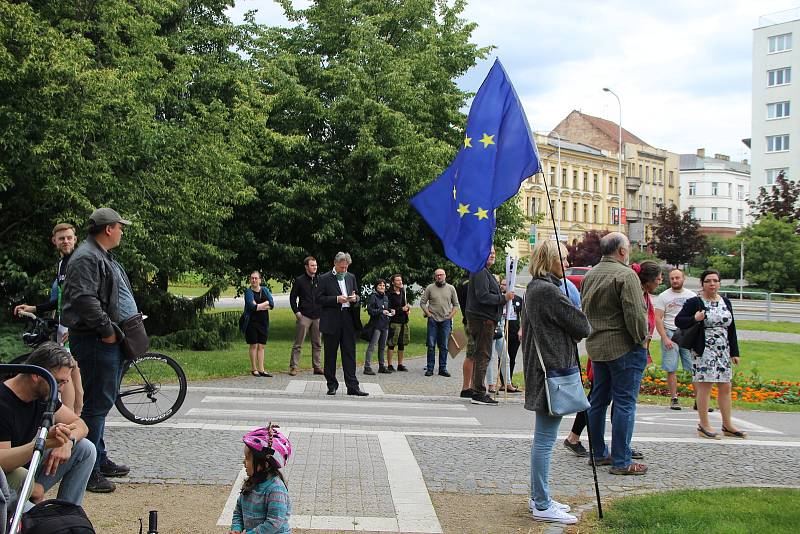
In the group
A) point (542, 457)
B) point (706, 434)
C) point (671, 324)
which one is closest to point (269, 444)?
point (542, 457)

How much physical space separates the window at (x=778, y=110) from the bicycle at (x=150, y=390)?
83973mm

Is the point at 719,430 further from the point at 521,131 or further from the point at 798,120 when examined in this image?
the point at 798,120

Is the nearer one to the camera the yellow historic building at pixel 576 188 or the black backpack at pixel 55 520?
the black backpack at pixel 55 520

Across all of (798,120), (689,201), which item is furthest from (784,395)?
(689,201)

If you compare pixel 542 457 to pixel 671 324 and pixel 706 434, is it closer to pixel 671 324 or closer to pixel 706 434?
pixel 706 434

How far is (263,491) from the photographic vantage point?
4.77 metres

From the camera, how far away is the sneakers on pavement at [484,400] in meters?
12.7

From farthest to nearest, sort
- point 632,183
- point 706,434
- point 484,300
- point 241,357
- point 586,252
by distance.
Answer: point 632,183 → point 586,252 → point 241,357 → point 484,300 → point 706,434

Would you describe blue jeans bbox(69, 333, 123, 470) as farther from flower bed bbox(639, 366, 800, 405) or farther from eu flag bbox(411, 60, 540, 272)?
flower bed bbox(639, 366, 800, 405)

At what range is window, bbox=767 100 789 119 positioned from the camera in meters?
83.3

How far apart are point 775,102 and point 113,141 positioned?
7942cm

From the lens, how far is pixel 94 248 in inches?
269

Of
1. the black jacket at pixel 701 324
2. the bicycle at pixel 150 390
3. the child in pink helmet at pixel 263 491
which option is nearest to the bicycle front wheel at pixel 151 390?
the bicycle at pixel 150 390

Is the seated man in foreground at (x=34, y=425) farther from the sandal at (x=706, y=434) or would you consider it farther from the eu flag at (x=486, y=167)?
the sandal at (x=706, y=434)
